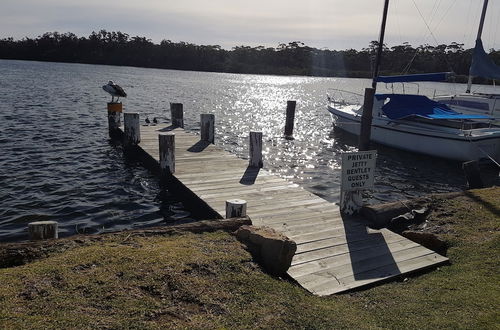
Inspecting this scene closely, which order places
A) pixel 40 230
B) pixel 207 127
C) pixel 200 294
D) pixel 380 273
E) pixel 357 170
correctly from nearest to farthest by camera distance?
pixel 200 294 < pixel 380 273 < pixel 40 230 < pixel 357 170 < pixel 207 127

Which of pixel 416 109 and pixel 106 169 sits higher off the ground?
pixel 416 109

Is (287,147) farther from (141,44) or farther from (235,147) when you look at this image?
(141,44)

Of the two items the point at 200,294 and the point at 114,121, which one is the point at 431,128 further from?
the point at 200,294

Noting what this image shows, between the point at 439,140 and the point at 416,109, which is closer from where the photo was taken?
the point at 439,140

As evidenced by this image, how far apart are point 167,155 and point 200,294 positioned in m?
6.54

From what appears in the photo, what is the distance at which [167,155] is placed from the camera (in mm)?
10367

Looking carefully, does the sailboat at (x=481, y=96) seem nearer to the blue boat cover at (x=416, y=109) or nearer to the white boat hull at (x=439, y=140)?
the blue boat cover at (x=416, y=109)

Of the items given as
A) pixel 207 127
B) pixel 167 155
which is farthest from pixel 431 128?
pixel 167 155

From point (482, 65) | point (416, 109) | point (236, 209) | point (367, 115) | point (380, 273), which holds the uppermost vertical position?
point (482, 65)

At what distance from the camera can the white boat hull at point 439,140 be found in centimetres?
1541

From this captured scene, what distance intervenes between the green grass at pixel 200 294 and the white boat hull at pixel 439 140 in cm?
1124

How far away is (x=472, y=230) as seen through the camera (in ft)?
22.6

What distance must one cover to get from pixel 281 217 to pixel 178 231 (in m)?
2.20

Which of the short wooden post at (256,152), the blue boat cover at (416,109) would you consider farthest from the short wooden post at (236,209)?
the blue boat cover at (416,109)
